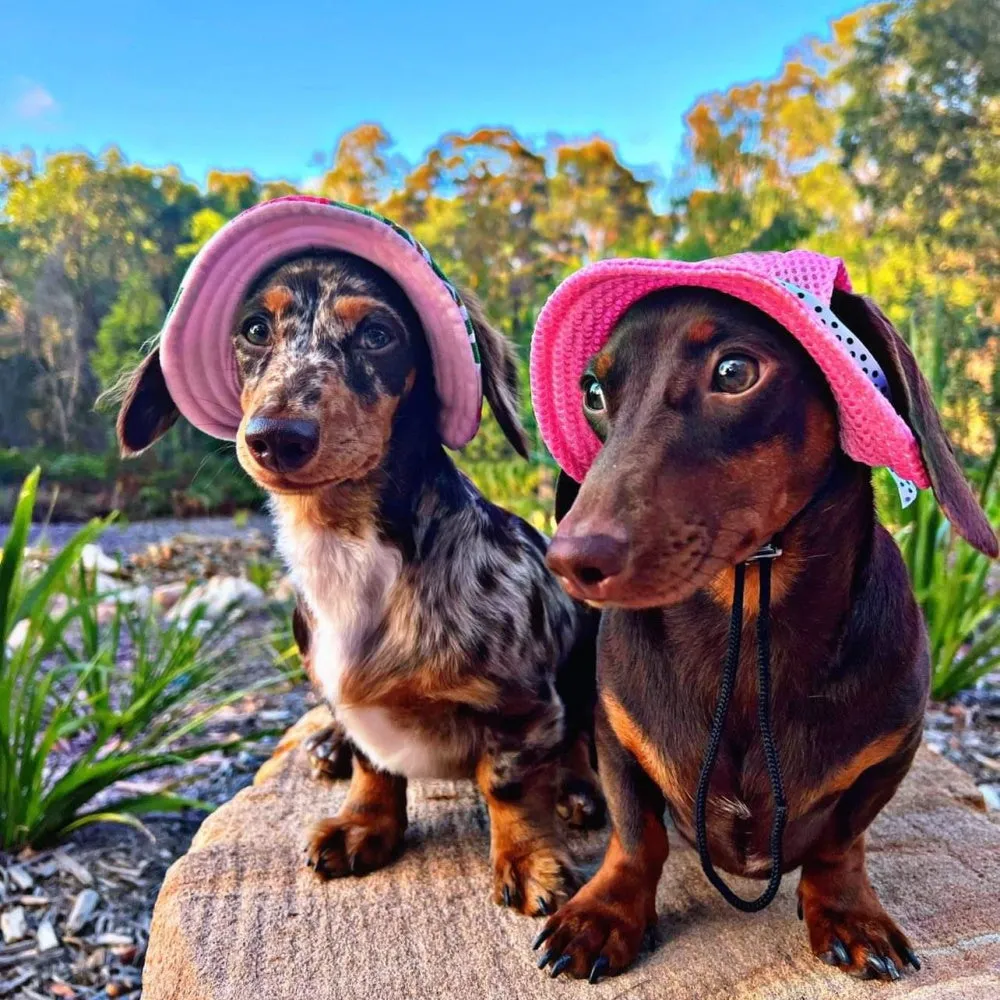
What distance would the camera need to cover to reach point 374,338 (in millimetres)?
1831

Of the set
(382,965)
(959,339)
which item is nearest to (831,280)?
(382,965)

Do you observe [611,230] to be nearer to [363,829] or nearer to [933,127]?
[933,127]

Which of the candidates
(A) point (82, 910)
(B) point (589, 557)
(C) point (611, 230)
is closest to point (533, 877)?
(B) point (589, 557)

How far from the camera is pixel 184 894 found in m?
1.86

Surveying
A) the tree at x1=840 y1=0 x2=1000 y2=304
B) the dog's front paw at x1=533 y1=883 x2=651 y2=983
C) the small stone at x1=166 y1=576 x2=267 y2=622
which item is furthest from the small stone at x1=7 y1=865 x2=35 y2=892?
the tree at x1=840 y1=0 x2=1000 y2=304

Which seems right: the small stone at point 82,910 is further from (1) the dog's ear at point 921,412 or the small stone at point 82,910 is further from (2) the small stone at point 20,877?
(1) the dog's ear at point 921,412

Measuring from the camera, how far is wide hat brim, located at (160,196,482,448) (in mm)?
1797

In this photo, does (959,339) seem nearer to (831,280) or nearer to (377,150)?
(377,150)

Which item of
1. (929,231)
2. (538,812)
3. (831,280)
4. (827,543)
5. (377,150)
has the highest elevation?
(377,150)

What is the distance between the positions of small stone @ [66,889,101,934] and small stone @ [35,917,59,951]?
0.04 metres

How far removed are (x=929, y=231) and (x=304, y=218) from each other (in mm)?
9010

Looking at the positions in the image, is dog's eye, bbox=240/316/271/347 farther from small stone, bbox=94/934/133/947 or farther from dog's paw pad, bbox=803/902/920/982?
small stone, bbox=94/934/133/947

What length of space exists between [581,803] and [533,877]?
341 millimetres

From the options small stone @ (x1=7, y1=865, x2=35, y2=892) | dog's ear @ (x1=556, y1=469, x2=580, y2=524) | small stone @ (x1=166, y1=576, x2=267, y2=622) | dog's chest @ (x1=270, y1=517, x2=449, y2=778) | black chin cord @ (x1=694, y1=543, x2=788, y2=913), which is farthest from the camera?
small stone @ (x1=166, y1=576, x2=267, y2=622)
